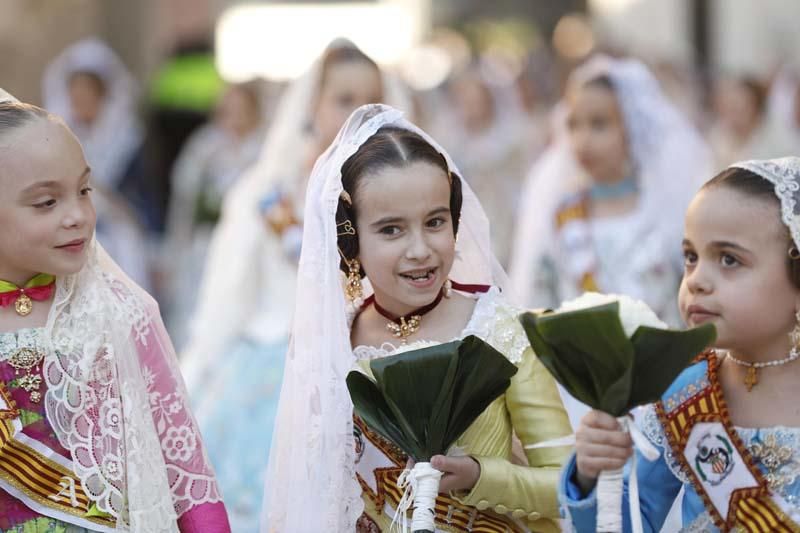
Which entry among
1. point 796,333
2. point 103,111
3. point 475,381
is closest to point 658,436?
point 796,333

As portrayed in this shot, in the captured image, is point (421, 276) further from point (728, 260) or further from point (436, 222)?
point (728, 260)

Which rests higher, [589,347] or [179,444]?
[589,347]

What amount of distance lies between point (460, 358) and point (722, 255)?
2.24 feet

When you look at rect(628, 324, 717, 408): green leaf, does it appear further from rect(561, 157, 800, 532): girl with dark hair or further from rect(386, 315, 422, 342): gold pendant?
→ rect(386, 315, 422, 342): gold pendant

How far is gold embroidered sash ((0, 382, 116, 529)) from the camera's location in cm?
344

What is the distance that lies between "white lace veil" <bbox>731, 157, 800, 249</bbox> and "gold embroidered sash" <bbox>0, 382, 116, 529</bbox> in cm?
180

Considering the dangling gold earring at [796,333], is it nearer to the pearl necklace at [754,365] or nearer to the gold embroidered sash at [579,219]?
the pearl necklace at [754,365]

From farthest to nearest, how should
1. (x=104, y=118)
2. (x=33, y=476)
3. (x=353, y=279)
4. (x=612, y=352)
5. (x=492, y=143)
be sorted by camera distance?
(x=492, y=143) < (x=104, y=118) < (x=353, y=279) < (x=33, y=476) < (x=612, y=352)

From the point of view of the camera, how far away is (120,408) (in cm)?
353

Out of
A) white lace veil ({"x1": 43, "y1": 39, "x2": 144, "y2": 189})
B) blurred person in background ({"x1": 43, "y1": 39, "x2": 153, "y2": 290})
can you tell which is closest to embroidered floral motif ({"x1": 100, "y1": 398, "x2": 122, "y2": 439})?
blurred person in background ({"x1": 43, "y1": 39, "x2": 153, "y2": 290})

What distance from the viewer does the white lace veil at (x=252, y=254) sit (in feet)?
20.8

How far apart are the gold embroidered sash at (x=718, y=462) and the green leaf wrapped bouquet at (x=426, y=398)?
48 centimetres

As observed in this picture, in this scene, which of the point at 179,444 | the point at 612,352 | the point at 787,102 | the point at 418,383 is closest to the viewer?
the point at 612,352

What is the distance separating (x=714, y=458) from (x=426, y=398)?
0.74 meters
